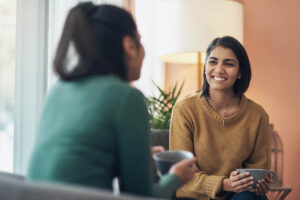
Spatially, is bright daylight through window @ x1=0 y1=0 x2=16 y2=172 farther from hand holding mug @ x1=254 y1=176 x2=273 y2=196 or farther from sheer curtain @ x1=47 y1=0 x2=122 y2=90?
hand holding mug @ x1=254 y1=176 x2=273 y2=196

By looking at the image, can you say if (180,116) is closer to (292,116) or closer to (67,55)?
(67,55)

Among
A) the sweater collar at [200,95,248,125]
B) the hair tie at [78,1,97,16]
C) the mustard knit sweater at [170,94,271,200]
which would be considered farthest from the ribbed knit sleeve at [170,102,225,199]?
the hair tie at [78,1,97,16]

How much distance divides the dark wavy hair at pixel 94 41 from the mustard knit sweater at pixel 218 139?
0.86m

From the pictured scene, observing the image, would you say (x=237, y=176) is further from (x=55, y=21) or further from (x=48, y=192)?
(x=55, y=21)

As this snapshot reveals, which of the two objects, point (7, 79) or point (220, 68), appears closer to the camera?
point (220, 68)

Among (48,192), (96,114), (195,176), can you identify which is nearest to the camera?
(48,192)

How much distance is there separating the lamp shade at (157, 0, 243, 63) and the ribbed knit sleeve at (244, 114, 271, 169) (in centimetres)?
102

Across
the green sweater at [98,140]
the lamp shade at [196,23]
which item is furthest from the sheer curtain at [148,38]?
the green sweater at [98,140]

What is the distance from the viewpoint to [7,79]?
79.2 inches

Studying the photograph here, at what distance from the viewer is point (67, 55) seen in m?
1.04

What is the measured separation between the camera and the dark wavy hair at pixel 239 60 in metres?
1.90

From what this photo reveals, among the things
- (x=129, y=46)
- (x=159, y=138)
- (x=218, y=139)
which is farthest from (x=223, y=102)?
(x=129, y=46)

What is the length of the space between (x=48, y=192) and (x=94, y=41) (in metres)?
0.42

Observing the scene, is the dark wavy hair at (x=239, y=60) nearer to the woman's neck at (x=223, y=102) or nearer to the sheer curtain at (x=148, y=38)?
the woman's neck at (x=223, y=102)
